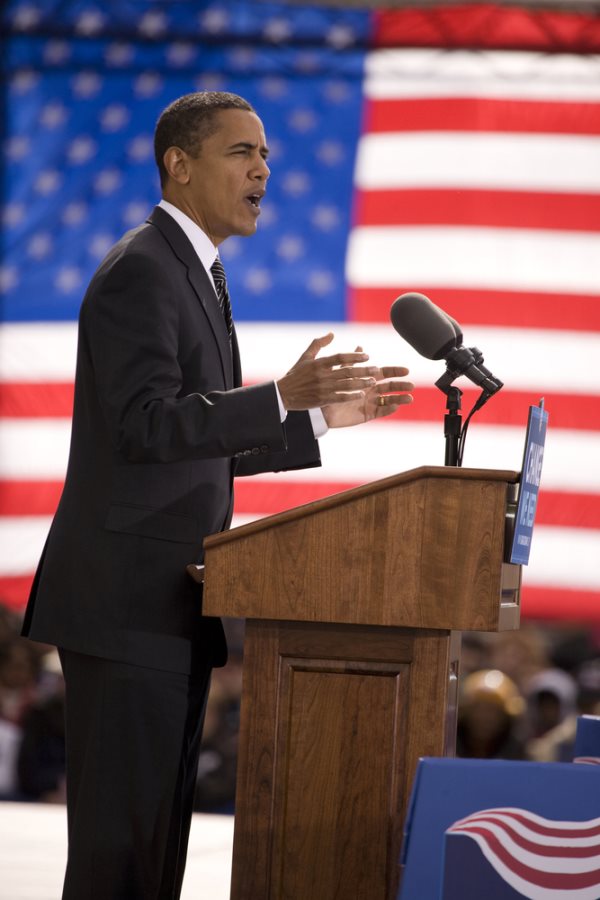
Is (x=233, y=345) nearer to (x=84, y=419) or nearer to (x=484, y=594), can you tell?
(x=84, y=419)

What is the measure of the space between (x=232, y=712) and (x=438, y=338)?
12.9ft

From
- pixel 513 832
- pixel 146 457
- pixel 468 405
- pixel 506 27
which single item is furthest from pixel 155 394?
pixel 506 27

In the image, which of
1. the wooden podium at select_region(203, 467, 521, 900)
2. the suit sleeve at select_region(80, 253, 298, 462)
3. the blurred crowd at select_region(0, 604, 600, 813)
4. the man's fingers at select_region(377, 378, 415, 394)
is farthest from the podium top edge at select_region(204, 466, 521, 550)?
the blurred crowd at select_region(0, 604, 600, 813)

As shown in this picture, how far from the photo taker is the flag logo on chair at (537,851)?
1.65m

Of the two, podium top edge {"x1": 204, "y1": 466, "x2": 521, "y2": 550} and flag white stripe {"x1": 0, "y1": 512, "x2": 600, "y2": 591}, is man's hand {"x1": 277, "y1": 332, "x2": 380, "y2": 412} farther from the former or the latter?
flag white stripe {"x1": 0, "y1": 512, "x2": 600, "y2": 591}

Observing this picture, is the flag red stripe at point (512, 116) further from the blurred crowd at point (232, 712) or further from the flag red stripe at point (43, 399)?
the blurred crowd at point (232, 712)

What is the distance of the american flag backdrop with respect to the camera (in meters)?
5.54

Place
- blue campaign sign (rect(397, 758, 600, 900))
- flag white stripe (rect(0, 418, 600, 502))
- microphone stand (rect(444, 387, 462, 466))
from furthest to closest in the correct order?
1. flag white stripe (rect(0, 418, 600, 502))
2. microphone stand (rect(444, 387, 462, 466))
3. blue campaign sign (rect(397, 758, 600, 900))

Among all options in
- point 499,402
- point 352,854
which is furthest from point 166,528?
point 499,402

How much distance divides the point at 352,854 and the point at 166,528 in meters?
0.54

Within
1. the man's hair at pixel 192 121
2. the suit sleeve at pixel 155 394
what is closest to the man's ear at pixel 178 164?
the man's hair at pixel 192 121

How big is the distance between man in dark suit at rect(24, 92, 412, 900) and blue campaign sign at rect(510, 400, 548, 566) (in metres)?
0.25

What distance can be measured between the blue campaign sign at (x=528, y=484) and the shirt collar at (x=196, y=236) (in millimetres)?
593

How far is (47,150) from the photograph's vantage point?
581cm
